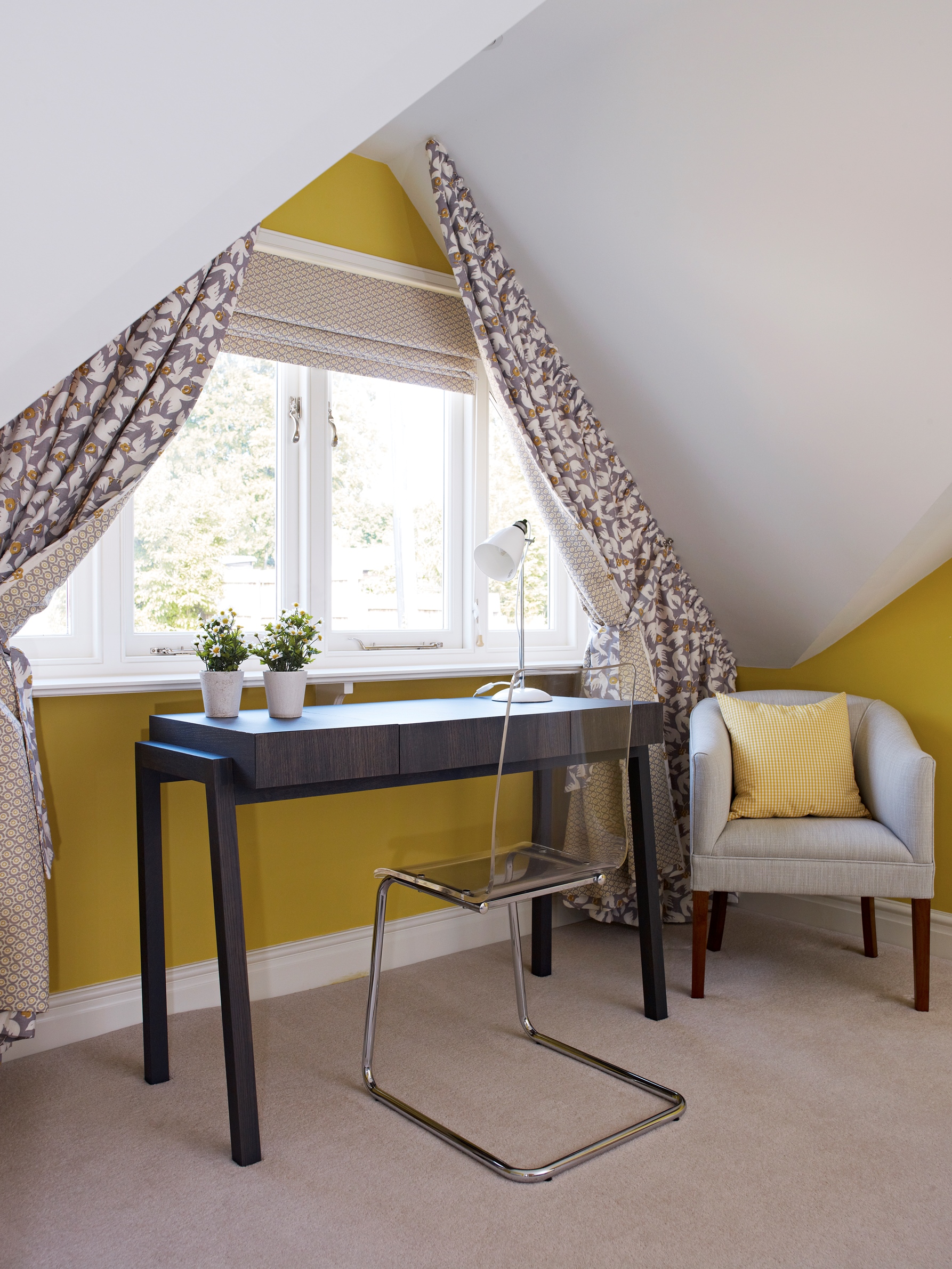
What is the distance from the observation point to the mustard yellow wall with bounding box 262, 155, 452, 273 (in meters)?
2.58

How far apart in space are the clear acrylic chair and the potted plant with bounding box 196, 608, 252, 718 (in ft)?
1.64

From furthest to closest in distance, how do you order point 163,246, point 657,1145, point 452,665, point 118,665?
1. point 452,665
2. point 118,665
3. point 657,1145
4. point 163,246

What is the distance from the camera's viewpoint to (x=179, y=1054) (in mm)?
2170

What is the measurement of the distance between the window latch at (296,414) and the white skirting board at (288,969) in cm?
139

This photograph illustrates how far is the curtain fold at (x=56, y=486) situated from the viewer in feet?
6.22

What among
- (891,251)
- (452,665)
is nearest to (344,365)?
(452,665)

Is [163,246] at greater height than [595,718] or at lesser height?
greater

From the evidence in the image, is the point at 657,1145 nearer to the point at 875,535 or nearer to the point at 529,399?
the point at 875,535

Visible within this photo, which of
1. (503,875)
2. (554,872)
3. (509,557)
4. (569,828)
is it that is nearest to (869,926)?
(569,828)

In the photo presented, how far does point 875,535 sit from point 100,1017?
237 centimetres

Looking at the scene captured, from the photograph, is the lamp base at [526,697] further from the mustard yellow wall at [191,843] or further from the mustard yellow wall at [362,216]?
the mustard yellow wall at [362,216]

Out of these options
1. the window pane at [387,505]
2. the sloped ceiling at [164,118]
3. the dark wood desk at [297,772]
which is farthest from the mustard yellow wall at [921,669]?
the sloped ceiling at [164,118]

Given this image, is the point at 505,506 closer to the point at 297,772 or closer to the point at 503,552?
the point at 503,552

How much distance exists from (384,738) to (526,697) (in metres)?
0.60
